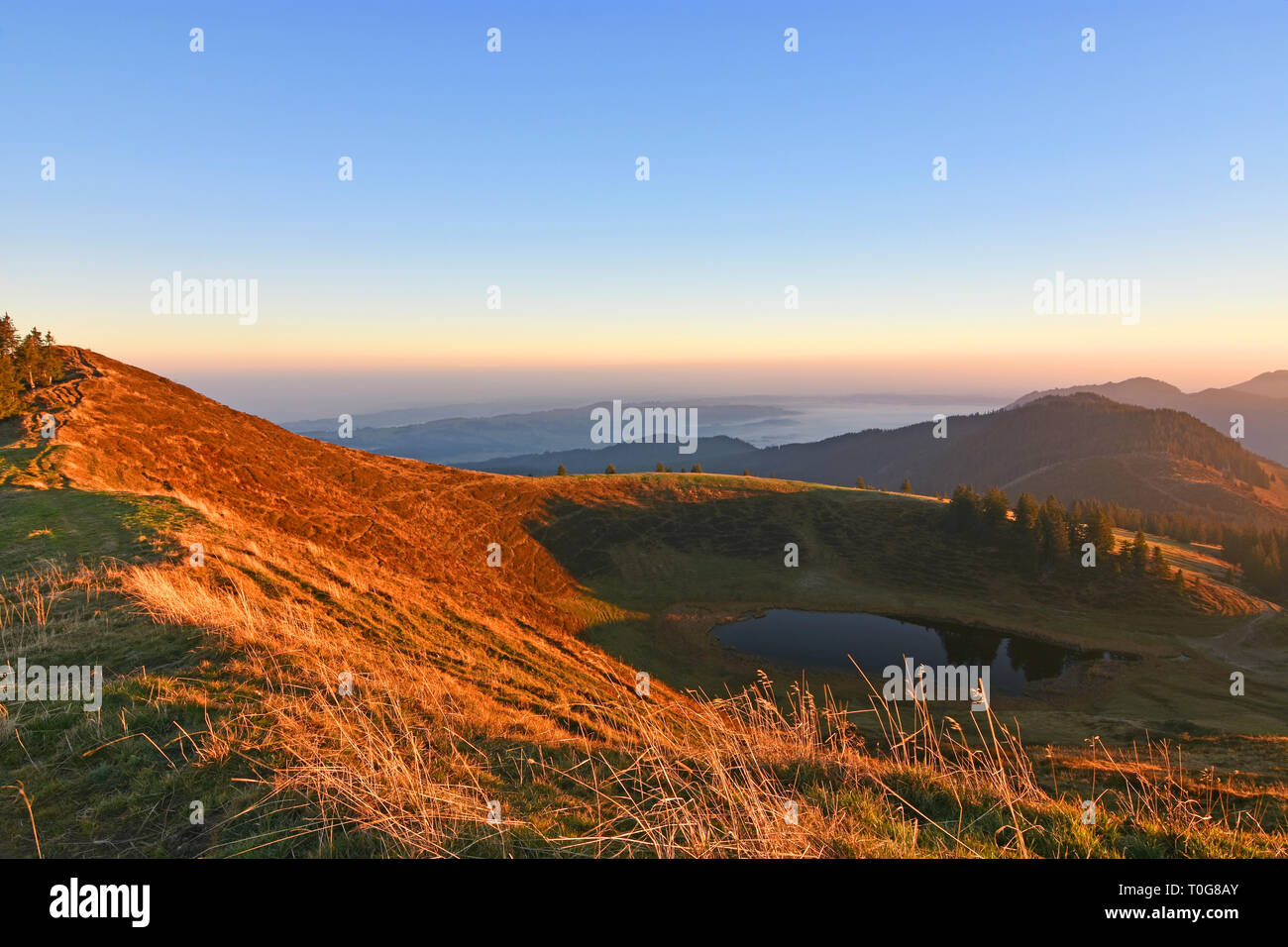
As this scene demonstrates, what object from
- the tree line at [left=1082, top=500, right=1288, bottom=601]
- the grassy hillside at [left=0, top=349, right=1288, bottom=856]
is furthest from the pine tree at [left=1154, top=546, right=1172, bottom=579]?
the grassy hillside at [left=0, top=349, right=1288, bottom=856]

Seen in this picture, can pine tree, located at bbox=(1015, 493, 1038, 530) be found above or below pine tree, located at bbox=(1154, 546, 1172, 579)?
above

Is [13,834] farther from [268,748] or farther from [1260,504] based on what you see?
[1260,504]

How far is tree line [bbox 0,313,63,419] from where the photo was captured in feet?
109

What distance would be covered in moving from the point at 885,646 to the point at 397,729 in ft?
139

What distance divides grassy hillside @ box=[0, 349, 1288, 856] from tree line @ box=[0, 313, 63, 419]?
216 centimetres

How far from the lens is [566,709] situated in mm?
9648

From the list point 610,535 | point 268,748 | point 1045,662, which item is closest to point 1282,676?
point 1045,662

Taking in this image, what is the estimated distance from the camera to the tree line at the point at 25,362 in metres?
33.3

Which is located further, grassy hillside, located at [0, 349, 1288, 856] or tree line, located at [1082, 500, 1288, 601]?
tree line, located at [1082, 500, 1288, 601]

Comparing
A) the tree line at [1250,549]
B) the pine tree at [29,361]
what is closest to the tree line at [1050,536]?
the tree line at [1250,549]

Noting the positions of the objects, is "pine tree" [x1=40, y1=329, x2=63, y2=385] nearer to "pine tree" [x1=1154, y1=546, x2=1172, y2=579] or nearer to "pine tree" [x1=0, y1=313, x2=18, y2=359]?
"pine tree" [x1=0, y1=313, x2=18, y2=359]

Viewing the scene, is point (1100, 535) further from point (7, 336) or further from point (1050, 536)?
point (7, 336)

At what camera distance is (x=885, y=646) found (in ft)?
134
